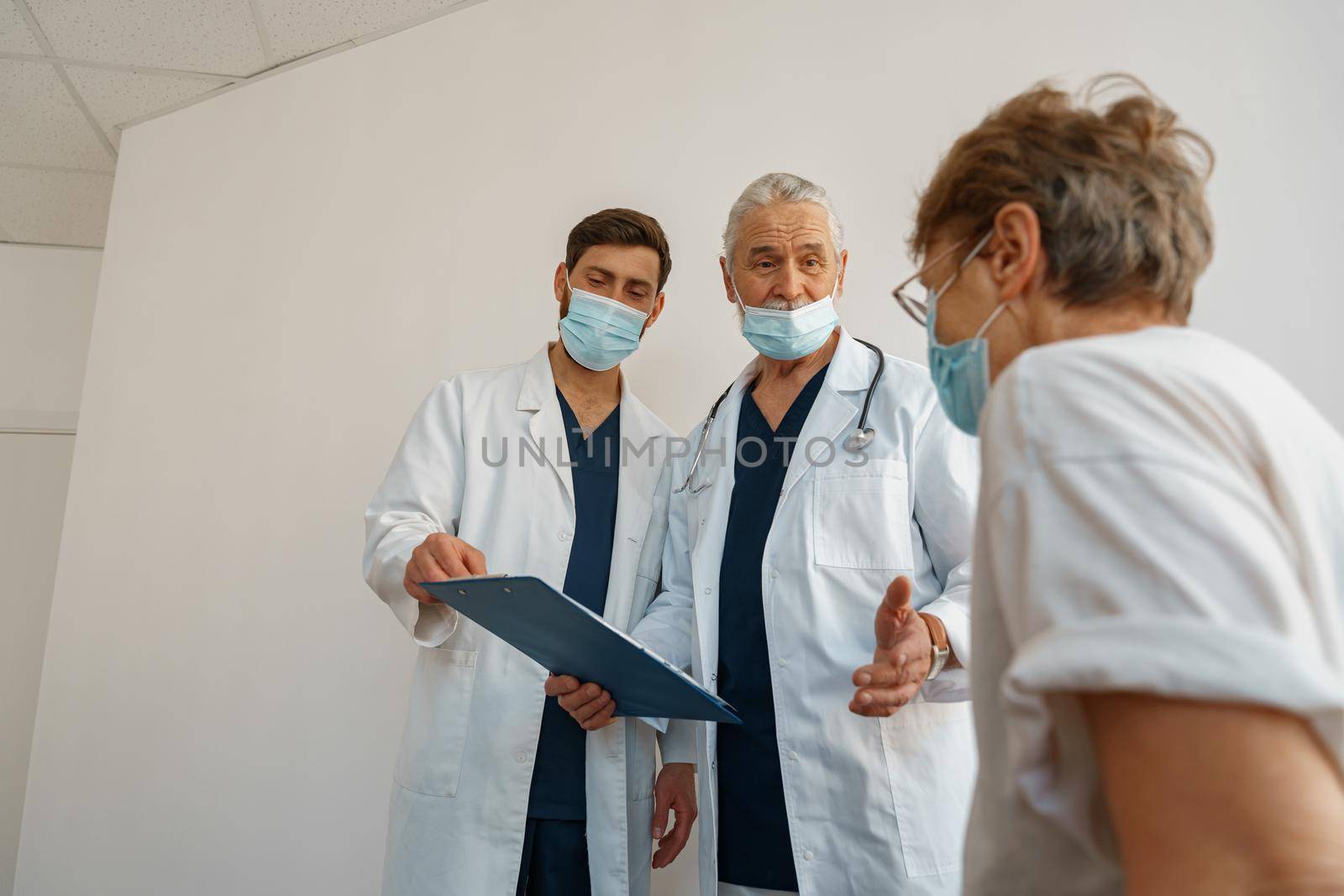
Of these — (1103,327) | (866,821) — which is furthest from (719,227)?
(1103,327)

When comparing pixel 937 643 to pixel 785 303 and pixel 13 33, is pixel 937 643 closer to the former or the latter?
pixel 785 303

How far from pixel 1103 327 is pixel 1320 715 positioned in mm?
341

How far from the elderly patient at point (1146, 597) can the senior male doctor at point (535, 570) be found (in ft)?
3.30

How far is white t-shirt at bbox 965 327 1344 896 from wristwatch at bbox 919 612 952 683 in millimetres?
625

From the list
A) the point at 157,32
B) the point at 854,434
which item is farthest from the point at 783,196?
the point at 157,32

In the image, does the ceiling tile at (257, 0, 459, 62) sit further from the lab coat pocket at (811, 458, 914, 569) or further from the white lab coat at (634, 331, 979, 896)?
the lab coat pocket at (811, 458, 914, 569)

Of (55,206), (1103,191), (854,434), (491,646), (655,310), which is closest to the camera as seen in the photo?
(1103,191)

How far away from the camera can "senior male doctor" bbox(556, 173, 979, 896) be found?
1.32 metres

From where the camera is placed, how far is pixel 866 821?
1.30 m

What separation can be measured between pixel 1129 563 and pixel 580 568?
1.33 meters

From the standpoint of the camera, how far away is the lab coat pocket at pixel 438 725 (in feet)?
5.16

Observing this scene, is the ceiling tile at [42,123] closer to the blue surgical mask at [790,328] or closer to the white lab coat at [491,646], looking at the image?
the white lab coat at [491,646]

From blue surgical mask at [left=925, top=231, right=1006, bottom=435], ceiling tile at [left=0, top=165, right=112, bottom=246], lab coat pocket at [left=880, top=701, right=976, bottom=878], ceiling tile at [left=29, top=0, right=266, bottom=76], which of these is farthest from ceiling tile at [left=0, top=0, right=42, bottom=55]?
lab coat pocket at [left=880, top=701, right=976, bottom=878]

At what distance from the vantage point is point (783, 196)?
5.82 feet
